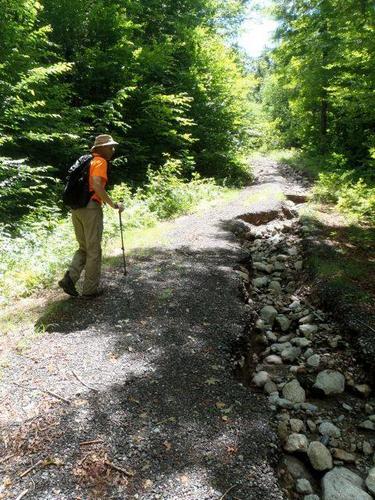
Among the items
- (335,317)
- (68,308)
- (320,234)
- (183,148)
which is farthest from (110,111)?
(335,317)

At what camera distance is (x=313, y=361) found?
501 centimetres

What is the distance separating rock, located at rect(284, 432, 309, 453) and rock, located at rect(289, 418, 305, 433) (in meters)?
0.22

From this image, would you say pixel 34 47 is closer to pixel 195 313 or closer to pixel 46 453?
pixel 195 313

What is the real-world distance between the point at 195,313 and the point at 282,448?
2.22 m

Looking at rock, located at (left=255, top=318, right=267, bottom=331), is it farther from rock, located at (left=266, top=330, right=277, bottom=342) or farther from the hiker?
the hiker

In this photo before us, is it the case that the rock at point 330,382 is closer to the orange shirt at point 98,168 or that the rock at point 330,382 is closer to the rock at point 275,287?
the rock at point 275,287

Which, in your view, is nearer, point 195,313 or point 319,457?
point 319,457

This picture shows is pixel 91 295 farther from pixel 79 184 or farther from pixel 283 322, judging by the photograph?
pixel 283 322

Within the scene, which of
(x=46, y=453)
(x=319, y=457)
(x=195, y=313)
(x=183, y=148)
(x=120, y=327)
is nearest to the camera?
(x=46, y=453)

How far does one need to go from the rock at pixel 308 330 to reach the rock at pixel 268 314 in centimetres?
50

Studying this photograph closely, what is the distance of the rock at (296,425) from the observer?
3.82 meters

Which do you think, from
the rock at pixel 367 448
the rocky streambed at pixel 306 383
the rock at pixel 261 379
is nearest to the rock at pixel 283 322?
the rocky streambed at pixel 306 383

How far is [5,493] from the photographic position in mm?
2641

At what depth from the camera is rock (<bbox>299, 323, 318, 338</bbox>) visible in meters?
5.59
